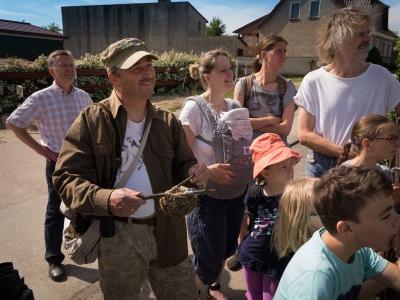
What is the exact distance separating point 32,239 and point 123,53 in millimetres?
3088

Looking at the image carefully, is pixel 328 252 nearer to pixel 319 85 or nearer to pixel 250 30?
pixel 319 85

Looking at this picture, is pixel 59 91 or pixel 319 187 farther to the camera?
pixel 59 91

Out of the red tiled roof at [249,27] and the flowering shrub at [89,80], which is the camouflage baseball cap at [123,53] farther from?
the red tiled roof at [249,27]

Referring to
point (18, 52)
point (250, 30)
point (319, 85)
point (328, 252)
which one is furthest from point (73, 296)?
point (250, 30)

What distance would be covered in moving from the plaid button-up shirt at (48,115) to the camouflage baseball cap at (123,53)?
5.35ft

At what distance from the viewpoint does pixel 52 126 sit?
3.59 metres

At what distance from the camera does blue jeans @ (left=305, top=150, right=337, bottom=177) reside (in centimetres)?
273

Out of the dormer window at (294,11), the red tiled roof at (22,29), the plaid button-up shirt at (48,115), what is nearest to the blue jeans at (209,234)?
the plaid button-up shirt at (48,115)

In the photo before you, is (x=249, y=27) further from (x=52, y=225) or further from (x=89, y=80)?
(x=52, y=225)

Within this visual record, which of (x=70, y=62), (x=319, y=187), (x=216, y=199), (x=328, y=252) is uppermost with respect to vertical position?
(x=70, y=62)

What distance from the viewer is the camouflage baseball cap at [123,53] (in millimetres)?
2123

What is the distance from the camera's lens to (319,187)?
5.53ft

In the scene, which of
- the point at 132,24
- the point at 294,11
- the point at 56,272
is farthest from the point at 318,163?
the point at 132,24

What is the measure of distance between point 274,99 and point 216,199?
1.23 metres
